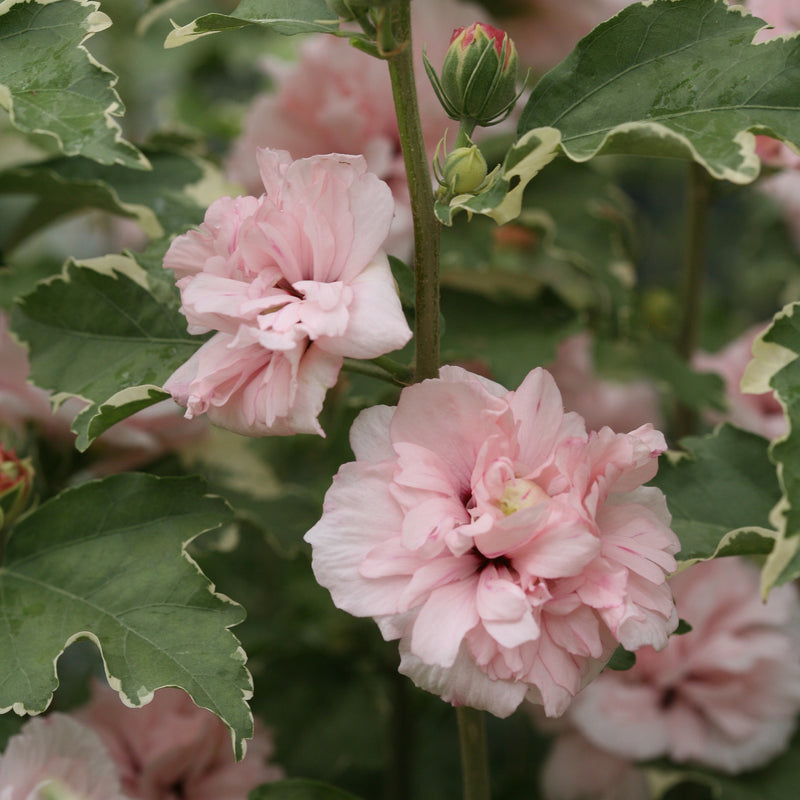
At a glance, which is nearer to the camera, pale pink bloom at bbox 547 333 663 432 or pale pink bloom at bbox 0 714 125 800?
pale pink bloom at bbox 0 714 125 800

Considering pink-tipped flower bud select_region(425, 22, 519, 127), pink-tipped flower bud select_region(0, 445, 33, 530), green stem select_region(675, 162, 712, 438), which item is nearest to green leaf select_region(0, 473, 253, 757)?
pink-tipped flower bud select_region(0, 445, 33, 530)

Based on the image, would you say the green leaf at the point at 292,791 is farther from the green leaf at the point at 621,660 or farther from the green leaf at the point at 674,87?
the green leaf at the point at 674,87

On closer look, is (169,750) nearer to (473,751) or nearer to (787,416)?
(473,751)

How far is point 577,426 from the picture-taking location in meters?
0.42

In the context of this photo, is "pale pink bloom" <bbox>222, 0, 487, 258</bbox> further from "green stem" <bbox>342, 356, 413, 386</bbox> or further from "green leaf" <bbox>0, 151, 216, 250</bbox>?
"green stem" <bbox>342, 356, 413, 386</bbox>

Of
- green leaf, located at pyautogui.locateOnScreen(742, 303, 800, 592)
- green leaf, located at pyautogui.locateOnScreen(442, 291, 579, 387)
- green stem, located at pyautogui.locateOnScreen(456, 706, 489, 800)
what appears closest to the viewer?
Result: green leaf, located at pyautogui.locateOnScreen(742, 303, 800, 592)

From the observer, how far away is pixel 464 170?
42 cm

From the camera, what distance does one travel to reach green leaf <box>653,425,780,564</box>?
0.52 m

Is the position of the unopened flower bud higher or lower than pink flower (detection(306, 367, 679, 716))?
higher

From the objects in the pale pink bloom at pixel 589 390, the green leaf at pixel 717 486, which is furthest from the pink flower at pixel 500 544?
the pale pink bloom at pixel 589 390

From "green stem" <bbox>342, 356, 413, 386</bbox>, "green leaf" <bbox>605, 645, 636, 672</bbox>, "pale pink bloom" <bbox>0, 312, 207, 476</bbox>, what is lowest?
"pale pink bloom" <bbox>0, 312, 207, 476</bbox>

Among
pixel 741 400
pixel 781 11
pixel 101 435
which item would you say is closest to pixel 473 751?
pixel 101 435

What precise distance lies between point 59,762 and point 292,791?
120 mm

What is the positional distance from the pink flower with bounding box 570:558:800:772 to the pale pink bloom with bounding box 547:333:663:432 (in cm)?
18
